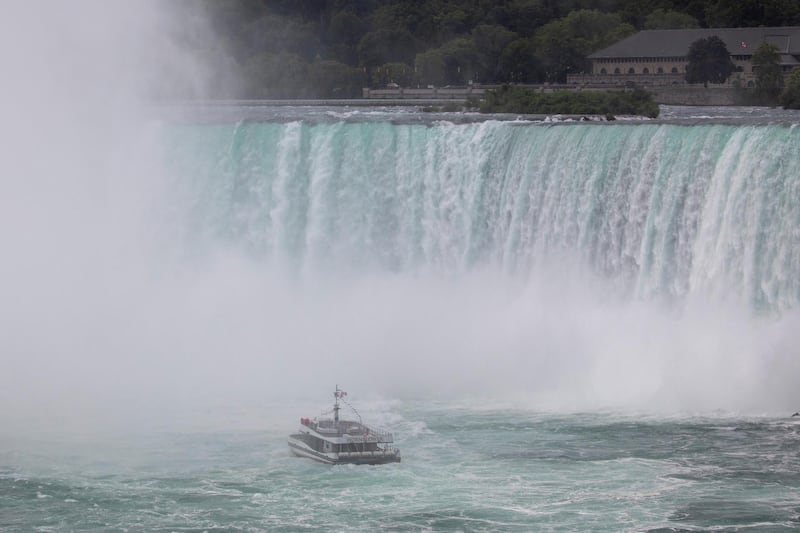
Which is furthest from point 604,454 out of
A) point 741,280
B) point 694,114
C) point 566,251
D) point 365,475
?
point 694,114

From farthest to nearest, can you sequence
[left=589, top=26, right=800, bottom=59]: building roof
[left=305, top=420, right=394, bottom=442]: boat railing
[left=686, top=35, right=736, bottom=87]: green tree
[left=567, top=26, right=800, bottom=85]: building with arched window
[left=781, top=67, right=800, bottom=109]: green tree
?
[left=589, top=26, right=800, bottom=59]: building roof < [left=567, top=26, right=800, bottom=85]: building with arched window < [left=686, top=35, right=736, bottom=87]: green tree < [left=781, top=67, right=800, bottom=109]: green tree < [left=305, top=420, right=394, bottom=442]: boat railing

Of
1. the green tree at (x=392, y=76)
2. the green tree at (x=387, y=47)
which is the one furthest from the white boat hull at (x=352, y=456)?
the green tree at (x=387, y=47)

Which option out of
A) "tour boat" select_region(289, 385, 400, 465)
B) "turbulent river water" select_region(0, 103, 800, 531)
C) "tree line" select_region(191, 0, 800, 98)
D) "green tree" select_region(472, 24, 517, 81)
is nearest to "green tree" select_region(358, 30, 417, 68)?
"tree line" select_region(191, 0, 800, 98)

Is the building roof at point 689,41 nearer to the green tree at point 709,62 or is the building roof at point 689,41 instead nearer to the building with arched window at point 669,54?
the building with arched window at point 669,54

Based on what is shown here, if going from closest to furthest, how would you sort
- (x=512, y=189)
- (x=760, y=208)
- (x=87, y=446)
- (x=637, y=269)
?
(x=87, y=446), (x=760, y=208), (x=637, y=269), (x=512, y=189)

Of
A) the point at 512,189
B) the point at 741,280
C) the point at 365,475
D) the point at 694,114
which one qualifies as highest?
the point at 694,114

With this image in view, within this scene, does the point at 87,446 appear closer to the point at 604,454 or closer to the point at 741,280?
the point at 604,454

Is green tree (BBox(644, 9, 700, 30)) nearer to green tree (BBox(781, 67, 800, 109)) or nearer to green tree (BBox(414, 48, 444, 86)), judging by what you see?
green tree (BBox(414, 48, 444, 86))

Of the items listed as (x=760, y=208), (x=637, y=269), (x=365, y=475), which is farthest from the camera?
(x=637, y=269)
